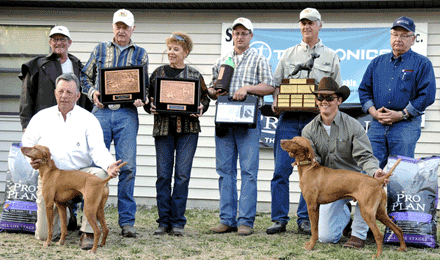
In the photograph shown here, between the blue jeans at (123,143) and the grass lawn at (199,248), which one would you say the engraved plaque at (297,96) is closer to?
the grass lawn at (199,248)

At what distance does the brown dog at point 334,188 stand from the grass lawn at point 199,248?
0.17 meters

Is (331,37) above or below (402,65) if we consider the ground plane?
above

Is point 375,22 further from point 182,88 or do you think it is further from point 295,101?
point 182,88

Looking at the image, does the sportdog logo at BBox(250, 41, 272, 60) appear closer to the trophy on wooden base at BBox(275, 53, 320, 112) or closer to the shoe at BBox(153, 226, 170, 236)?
the trophy on wooden base at BBox(275, 53, 320, 112)

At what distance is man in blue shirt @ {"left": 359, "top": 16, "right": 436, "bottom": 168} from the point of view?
450cm

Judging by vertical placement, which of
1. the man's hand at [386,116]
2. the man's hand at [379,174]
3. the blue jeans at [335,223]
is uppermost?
the man's hand at [386,116]

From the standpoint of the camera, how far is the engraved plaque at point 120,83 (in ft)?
14.9

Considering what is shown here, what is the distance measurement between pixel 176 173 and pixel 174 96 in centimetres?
75

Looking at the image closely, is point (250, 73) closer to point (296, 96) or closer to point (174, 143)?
point (296, 96)

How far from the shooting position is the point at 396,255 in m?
3.85

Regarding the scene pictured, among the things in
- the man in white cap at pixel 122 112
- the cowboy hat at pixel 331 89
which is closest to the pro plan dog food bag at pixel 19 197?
the man in white cap at pixel 122 112

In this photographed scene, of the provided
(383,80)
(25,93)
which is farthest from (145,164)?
(383,80)

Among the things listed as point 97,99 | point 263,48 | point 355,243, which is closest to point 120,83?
point 97,99

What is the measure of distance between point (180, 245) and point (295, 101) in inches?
67.6
